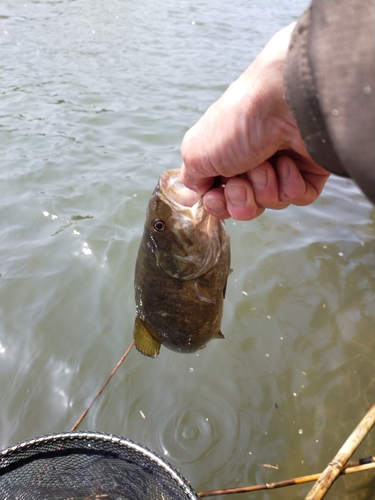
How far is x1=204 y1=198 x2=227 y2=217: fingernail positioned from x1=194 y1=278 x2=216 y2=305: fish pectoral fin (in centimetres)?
56

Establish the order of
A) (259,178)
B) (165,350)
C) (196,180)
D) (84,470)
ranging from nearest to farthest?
(259,178), (196,180), (84,470), (165,350)

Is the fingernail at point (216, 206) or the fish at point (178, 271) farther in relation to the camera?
the fish at point (178, 271)

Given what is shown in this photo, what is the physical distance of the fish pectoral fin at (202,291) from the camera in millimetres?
2434

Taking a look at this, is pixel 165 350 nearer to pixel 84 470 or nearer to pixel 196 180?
pixel 84 470

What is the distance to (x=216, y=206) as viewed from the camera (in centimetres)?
200

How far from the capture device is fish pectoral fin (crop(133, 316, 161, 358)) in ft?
A: 9.07

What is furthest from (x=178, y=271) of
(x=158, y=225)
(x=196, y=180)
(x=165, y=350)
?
(x=165, y=350)

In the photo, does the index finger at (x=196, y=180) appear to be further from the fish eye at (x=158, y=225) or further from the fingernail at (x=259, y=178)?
the fish eye at (x=158, y=225)

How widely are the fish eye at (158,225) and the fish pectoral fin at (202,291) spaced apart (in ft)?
1.34

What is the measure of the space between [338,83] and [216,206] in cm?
104

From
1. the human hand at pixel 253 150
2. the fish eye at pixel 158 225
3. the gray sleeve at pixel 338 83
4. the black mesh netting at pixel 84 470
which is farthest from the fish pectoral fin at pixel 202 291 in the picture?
the gray sleeve at pixel 338 83

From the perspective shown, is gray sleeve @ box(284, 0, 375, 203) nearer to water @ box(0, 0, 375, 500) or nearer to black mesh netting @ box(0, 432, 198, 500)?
black mesh netting @ box(0, 432, 198, 500)

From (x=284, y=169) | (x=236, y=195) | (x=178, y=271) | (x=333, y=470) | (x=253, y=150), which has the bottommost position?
(x=333, y=470)

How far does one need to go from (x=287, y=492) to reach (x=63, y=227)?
414 cm
